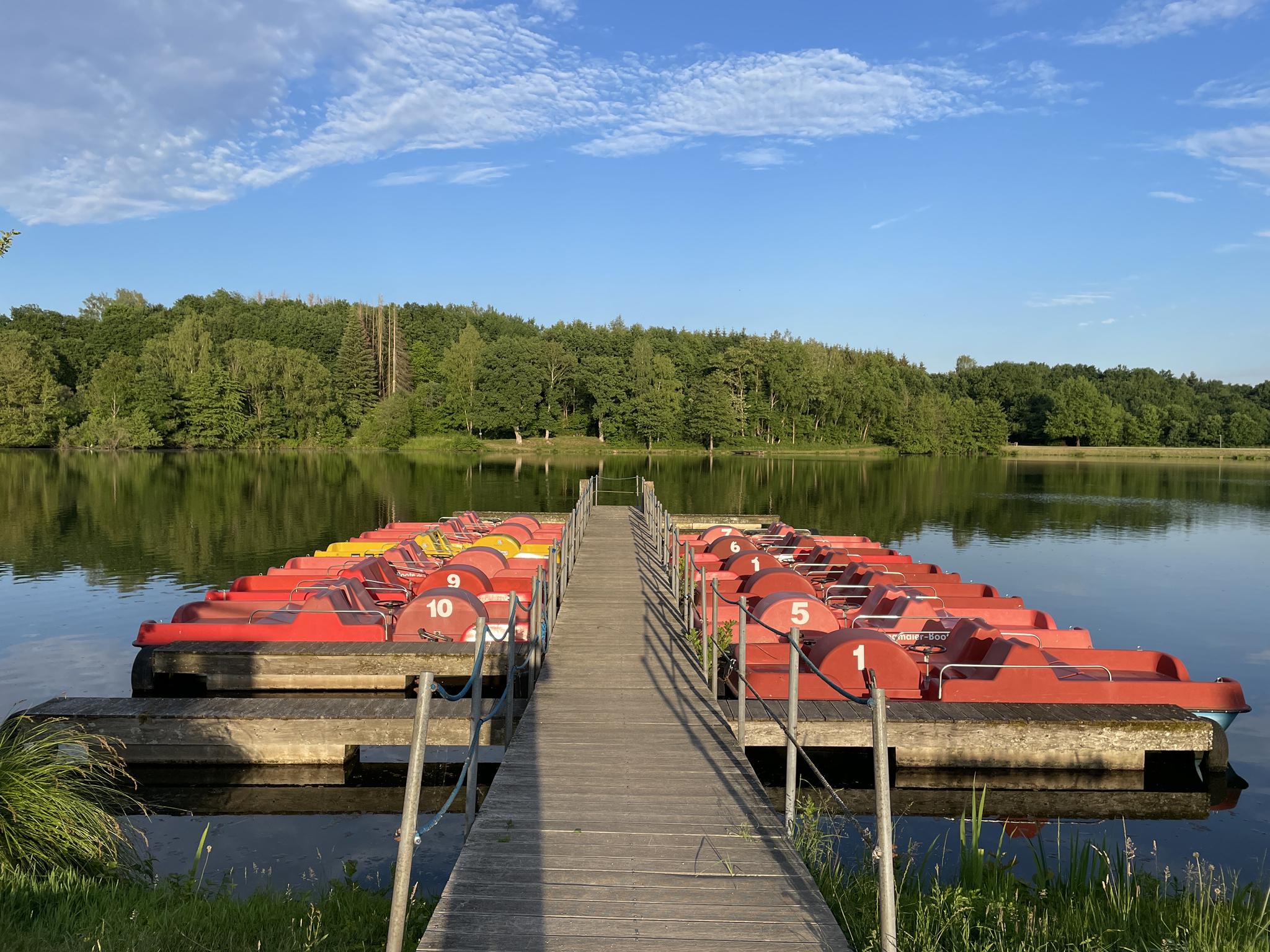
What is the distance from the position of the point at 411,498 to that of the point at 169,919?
3764 centimetres

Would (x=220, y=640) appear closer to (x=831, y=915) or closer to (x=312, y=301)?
(x=831, y=915)

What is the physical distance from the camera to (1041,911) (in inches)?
226

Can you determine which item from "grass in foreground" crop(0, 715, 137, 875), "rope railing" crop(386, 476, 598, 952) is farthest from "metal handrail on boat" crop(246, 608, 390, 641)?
"grass in foreground" crop(0, 715, 137, 875)

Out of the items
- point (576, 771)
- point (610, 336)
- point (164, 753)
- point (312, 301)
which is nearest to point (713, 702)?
point (576, 771)

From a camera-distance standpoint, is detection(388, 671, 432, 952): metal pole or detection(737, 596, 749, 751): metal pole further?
Answer: detection(737, 596, 749, 751): metal pole

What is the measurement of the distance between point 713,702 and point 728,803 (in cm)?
257

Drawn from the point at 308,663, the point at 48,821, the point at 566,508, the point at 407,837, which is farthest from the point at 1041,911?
the point at 566,508

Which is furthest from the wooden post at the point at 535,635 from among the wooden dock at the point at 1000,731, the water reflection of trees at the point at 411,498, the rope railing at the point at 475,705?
the water reflection of trees at the point at 411,498

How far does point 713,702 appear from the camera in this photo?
9.10 metres

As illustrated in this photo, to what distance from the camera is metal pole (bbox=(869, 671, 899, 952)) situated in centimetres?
427

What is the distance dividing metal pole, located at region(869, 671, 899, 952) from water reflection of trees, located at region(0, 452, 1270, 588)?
Answer: 20622mm

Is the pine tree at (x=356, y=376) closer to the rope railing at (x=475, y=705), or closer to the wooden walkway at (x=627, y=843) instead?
the rope railing at (x=475, y=705)

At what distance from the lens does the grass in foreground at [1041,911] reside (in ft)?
16.1

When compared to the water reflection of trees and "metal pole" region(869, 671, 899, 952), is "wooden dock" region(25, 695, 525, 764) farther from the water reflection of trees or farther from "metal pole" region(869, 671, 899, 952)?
the water reflection of trees
